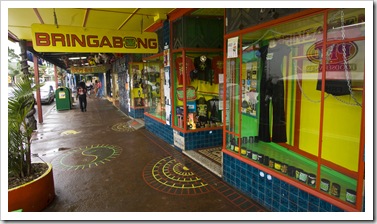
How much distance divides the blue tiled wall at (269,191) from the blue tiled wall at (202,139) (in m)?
1.67

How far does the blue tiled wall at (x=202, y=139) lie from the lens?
5676 millimetres

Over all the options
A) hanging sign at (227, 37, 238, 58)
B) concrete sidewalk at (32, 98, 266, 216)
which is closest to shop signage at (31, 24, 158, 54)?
hanging sign at (227, 37, 238, 58)

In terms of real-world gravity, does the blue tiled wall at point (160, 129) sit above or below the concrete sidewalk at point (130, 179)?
above

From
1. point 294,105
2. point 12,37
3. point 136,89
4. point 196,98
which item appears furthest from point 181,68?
point 12,37

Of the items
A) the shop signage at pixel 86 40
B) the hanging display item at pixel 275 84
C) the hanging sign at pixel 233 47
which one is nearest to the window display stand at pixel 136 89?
the shop signage at pixel 86 40

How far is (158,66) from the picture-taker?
724cm

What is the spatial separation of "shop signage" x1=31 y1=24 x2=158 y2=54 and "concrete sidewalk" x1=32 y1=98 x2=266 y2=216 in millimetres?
2102

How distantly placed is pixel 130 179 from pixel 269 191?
2.42 metres

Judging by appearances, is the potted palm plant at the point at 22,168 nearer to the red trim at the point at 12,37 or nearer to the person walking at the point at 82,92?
the red trim at the point at 12,37

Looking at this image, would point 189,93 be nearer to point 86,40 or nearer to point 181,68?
point 181,68

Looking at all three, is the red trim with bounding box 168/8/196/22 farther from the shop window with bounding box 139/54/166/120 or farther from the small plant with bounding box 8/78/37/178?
the small plant with bounding box 8/78/37/178

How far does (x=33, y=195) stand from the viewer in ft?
10.9
